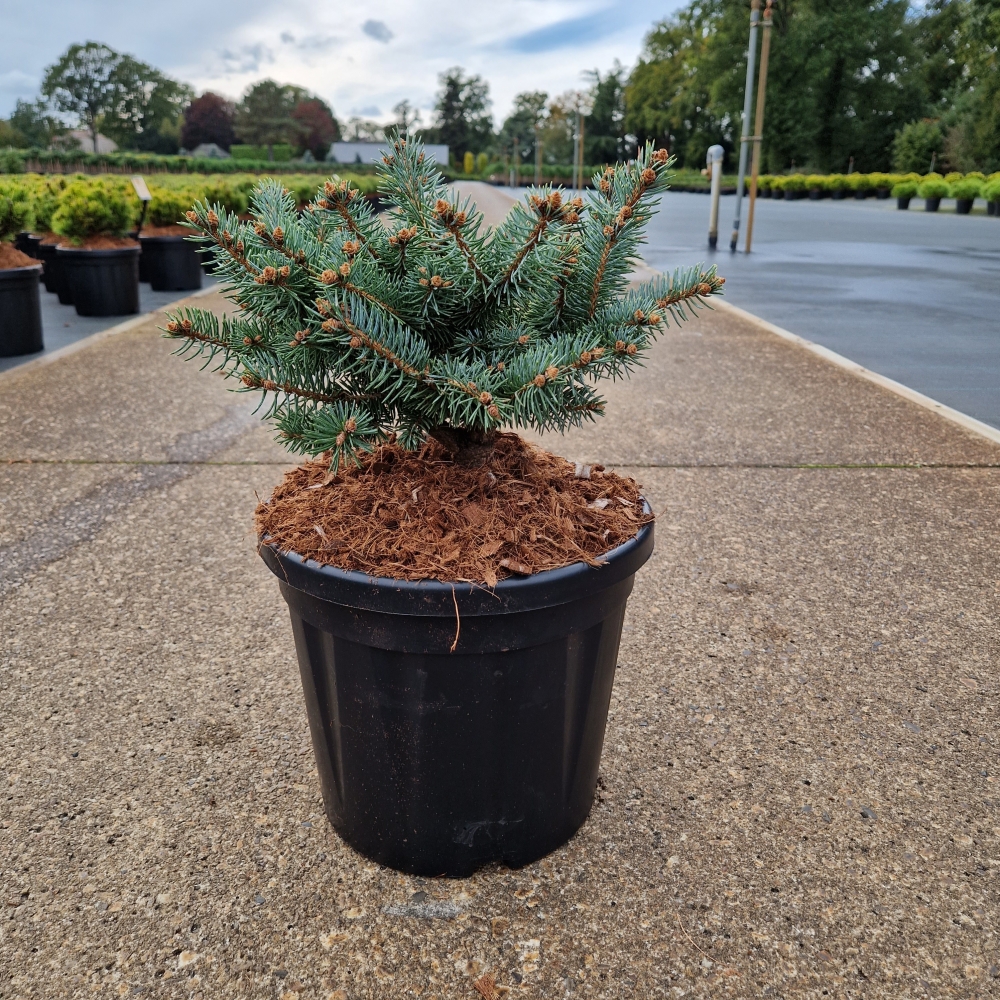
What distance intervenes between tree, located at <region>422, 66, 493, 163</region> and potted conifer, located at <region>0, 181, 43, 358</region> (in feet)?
369

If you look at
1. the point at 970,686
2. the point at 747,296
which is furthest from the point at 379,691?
the point at 747,296

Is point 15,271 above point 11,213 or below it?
below

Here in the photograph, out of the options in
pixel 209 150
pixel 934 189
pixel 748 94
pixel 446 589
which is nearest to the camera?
pixel 446 589

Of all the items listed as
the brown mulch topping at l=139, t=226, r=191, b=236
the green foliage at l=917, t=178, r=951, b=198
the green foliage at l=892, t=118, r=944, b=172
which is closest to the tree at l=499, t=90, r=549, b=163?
the green foliage at l=892, t=118, r=944, b=172

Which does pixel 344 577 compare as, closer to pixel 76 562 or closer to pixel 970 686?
pixel 970 686

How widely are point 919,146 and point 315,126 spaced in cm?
10564

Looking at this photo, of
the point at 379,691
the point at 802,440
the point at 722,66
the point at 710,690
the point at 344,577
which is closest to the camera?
the point at 344,577

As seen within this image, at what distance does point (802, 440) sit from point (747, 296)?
5.94 metres

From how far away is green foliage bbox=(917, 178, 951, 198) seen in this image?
26.1 metres

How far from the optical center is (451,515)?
1837 millimetres

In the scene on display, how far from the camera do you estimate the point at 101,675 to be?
2.78 metres

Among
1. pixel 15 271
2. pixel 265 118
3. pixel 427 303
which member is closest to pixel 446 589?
pixel 427 303

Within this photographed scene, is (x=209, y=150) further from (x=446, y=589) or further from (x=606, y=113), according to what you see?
(x=446, y=589)

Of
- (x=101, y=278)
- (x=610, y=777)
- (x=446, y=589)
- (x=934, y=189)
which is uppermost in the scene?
(x=446, y=589)
